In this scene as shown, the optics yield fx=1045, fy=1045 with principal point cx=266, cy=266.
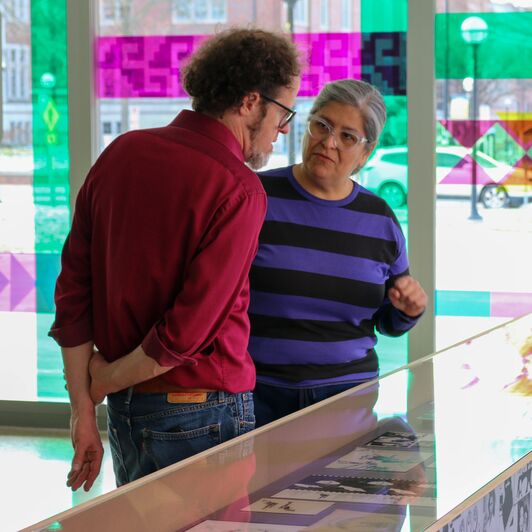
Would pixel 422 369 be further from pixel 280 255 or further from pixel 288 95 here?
pixel 288 95

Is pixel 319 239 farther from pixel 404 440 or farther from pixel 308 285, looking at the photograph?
pixel 404 440

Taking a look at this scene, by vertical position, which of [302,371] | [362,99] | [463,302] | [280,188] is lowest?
[463,302]

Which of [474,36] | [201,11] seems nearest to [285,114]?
[474,36]

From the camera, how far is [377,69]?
5.41m

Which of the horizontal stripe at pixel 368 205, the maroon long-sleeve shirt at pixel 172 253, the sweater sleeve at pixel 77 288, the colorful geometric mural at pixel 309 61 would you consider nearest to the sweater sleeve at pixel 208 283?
the maroon long-sleeve shirt at pixel 172 253

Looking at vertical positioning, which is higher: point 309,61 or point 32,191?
point 309,61

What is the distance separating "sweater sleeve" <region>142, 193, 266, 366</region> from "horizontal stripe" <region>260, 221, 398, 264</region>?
527mm

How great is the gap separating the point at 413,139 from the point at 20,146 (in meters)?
2.18

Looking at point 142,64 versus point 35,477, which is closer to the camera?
point 35,477

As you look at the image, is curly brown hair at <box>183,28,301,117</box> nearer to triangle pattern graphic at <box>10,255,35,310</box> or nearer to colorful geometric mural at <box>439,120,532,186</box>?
colorful geometric mural at <box>439,120,532,186</box>

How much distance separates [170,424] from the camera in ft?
6.77

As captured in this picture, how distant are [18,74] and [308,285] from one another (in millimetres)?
3813

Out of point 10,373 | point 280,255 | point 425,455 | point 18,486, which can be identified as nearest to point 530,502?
point 425,455

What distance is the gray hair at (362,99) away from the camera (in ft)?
8.66
